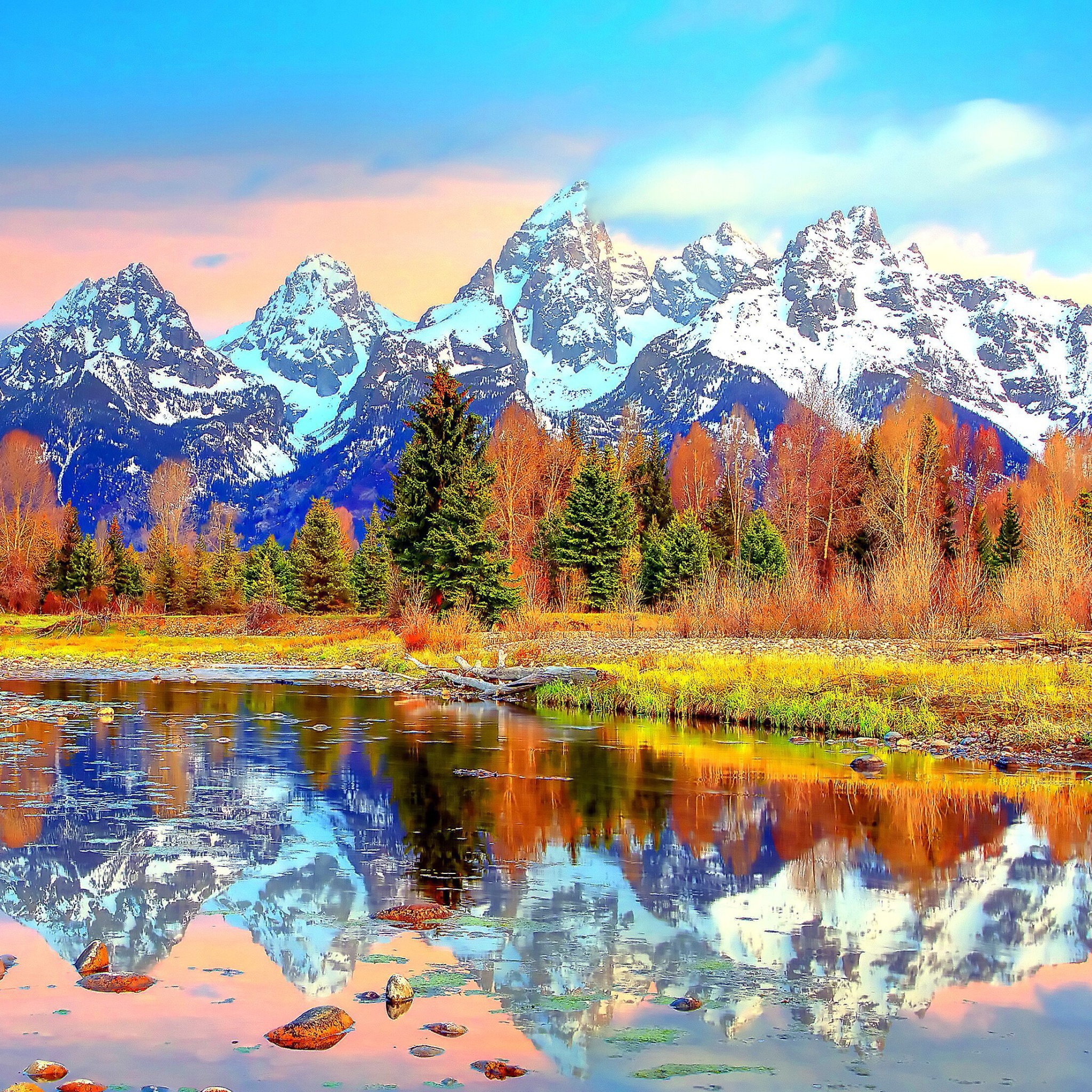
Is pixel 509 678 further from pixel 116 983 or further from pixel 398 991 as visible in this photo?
pixel 398 991

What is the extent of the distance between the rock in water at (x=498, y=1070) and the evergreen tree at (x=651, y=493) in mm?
67968

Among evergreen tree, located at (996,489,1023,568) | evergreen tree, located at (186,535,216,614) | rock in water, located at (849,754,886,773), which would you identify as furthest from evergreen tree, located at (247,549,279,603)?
rock in water, located at (849,754,886,773)

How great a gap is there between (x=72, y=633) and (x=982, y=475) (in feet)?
231

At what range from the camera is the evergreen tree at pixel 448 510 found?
4222 centimetres

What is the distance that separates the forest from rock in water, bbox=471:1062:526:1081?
2443 cm

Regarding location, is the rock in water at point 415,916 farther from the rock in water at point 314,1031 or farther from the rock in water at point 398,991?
the rock in water at point 314,1031

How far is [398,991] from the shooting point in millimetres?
6523

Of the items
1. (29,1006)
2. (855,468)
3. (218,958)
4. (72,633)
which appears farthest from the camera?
(855,468)

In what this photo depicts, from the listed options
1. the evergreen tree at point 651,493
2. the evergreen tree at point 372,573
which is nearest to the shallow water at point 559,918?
the evergreen tree at point 372,573

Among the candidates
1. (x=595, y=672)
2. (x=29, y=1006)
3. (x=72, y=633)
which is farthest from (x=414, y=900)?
(x=72, y=633)

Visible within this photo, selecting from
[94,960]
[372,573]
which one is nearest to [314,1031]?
[94,960]

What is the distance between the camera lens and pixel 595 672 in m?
25.0

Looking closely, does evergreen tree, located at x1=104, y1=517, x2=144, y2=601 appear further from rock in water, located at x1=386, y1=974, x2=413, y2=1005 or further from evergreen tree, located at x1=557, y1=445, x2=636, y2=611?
rock in water, located at x1=386, y1=974, x2=413, y2=1005

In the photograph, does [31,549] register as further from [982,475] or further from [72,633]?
[982,475]
